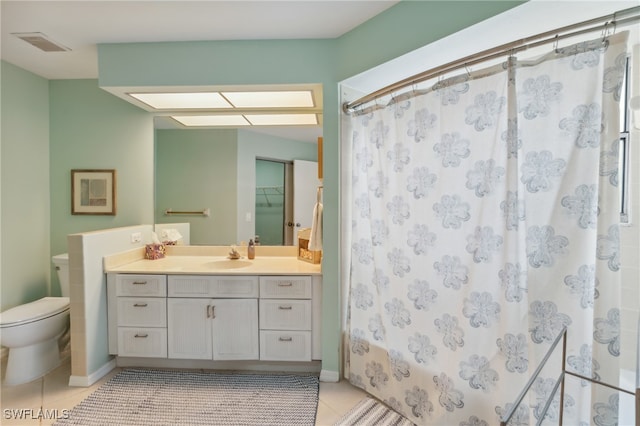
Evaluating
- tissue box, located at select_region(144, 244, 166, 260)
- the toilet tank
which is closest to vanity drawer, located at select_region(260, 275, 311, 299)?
tissue box, located at select_region(144, 244, 166, 260)

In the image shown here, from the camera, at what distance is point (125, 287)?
2221 millimetres

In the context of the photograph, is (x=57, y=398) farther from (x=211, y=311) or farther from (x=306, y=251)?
(x=306, y=251)

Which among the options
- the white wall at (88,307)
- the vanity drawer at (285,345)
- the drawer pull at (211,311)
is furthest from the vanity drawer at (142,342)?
the vanity drawer at (285,345)

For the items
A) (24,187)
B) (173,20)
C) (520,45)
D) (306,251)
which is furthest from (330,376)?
(24,187)

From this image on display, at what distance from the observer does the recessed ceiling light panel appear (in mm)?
2297

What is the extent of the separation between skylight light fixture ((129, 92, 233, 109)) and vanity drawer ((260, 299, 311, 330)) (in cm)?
166

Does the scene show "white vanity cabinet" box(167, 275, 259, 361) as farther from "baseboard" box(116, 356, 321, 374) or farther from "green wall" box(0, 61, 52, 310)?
"green wall" box(0, 61, 52, 310)

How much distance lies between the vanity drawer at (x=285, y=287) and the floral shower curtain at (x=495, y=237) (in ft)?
1.53

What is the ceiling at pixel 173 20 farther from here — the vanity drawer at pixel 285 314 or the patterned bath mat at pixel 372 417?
the patterned bath mat at pixel 372 417

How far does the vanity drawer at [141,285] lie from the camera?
2.20 metres

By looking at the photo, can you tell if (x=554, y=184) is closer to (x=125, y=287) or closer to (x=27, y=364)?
(x=125, y=287)

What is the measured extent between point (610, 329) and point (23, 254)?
4034 mm

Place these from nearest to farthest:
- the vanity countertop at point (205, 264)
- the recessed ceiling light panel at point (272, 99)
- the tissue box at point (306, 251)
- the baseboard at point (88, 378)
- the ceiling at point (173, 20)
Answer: the ceiling at point (173, 20), the baseboard at point (88, 378), the vanity countertop at point (205, 264), the recessed ceiling light panel at point (272, 99), the tissue box at point (306, 251)

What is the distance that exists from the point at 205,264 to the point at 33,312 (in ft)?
3.88
